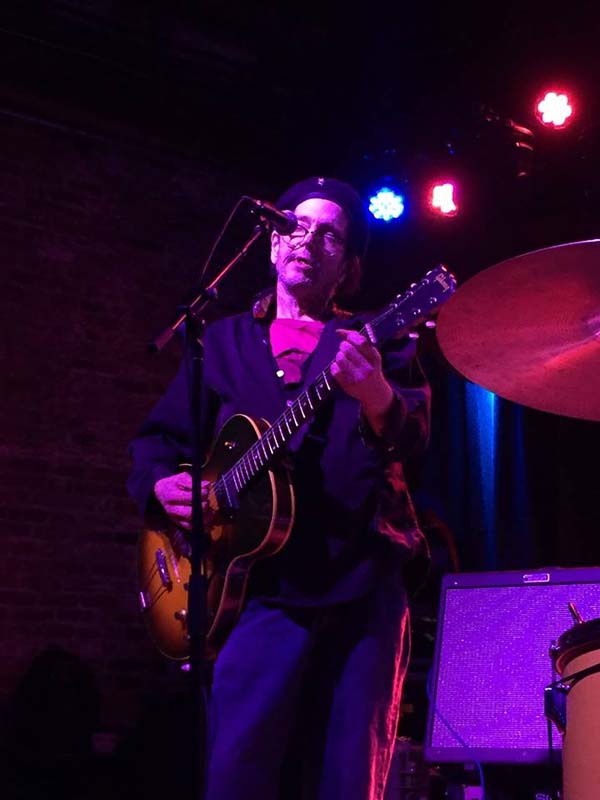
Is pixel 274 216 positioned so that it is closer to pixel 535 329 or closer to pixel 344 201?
pixel 344 201

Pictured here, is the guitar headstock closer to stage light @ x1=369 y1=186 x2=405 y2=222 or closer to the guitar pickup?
the guitar pickup

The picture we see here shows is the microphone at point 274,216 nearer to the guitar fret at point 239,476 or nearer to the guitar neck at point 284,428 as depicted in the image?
the guitar neck at point 284,428

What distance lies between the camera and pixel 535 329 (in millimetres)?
2572

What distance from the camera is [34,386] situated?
5.55m

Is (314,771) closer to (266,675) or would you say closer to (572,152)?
(266,675)

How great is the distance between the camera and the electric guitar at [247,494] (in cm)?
241

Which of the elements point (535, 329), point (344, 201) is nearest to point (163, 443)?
point (344, 201)

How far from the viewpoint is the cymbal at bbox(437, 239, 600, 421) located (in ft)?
7.82

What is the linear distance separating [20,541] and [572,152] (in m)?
3.22

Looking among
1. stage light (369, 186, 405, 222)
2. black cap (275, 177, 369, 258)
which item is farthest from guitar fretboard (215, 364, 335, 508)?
stage light (369, 186, 405, 222)

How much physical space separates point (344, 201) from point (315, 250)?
173mm

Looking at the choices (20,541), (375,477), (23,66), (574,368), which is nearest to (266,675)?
(375,477)

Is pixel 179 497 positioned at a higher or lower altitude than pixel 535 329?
lower

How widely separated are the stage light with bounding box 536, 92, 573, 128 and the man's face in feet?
7.92
